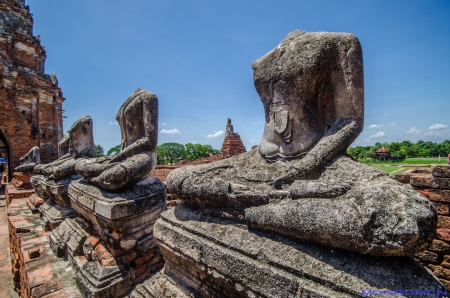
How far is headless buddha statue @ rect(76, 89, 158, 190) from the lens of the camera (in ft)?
7.68

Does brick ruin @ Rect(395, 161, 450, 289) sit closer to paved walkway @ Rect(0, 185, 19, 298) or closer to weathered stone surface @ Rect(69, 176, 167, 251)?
weathered stone surface @ Rect(69, 176, 167, 251)

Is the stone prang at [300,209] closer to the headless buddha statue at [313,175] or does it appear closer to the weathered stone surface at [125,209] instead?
the headless buddha statue at [313,175]

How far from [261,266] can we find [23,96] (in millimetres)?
14376

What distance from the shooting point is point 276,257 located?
51.4 inches

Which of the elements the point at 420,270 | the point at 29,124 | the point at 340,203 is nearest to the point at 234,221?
the point at 340,203

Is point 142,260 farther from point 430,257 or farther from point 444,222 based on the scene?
point 444,222

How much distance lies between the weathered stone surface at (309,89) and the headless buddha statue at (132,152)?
4.26 feet

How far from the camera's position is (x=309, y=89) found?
1938 mm

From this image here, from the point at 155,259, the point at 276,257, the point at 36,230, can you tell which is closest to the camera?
the point at 276,257

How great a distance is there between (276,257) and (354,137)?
1.07 m

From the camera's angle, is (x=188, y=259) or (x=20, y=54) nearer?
(x=188, y=259)

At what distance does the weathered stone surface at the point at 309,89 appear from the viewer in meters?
1.80

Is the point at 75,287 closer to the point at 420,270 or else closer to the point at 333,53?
the point at 420,270

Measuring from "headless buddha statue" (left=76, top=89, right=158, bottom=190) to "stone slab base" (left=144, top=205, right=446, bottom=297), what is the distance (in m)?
0.69
